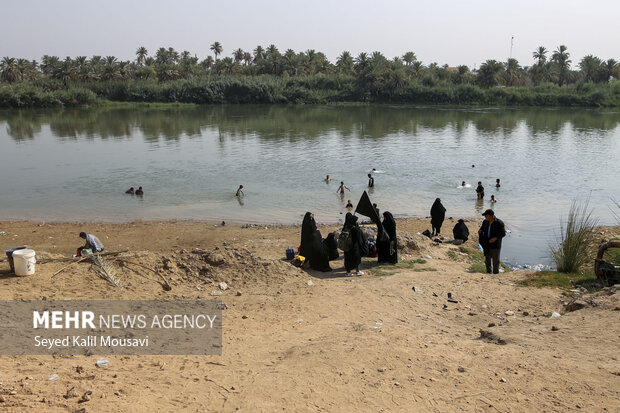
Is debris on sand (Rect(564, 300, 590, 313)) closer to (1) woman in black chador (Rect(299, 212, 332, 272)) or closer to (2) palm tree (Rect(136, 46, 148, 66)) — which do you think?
(1) woman in black chador (Rect(299, 212, 332, 272))

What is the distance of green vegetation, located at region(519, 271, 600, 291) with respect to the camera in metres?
10.3

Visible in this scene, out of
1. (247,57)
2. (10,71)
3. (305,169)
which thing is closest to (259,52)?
(247,57)

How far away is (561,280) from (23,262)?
1098 centimetres

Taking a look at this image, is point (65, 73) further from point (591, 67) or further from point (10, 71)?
point (591, 67)

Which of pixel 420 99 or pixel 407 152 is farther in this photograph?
pixel 420 99

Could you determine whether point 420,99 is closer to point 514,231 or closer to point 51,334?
point 514,231

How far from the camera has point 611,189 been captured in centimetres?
2598

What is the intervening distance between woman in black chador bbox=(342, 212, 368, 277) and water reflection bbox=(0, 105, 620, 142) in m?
33.7

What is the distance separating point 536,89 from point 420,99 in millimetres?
20104

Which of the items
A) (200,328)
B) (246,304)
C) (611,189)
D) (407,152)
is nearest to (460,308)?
(246,304)

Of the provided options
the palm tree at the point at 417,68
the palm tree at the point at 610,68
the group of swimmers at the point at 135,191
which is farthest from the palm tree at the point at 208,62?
the group of swimmers at the point at 135,191

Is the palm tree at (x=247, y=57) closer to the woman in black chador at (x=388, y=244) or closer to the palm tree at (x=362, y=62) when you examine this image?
the palm tree at (x=362, y=62)

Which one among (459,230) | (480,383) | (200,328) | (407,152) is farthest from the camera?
(407,152)

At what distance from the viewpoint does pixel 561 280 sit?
10609 millimetres
